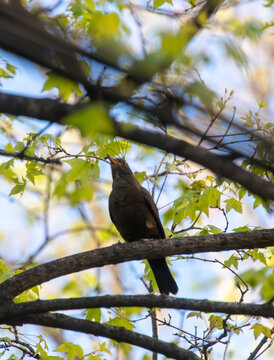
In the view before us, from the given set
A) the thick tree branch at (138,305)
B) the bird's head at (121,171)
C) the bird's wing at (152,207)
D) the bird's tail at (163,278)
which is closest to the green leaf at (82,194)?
the bird's head at (121,171)

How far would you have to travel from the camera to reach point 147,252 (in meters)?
3.51

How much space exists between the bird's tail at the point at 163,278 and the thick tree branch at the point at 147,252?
1014 millimetres

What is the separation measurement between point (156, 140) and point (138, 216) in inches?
120

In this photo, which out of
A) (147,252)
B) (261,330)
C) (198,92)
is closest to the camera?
(198,92)

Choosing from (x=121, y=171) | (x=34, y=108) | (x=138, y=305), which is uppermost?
(x=121, y=171)

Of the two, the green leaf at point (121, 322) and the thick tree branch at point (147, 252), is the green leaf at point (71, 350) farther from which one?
the thick tree branch at point (147, 252)

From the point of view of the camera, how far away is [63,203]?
953 cm

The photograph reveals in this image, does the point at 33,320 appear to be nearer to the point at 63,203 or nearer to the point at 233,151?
the point at 233,151

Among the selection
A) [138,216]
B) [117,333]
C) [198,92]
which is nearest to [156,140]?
[198,92]

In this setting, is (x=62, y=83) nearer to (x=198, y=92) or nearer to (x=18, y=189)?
(x=198, y=92)

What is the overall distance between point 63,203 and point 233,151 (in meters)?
7.93

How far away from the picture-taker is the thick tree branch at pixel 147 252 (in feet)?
10.8

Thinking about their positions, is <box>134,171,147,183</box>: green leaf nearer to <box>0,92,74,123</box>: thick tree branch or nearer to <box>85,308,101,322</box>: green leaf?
<box>85,308,101,322</box>: green leaf

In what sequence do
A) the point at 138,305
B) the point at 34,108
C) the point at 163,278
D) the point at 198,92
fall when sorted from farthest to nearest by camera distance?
the point at 163,278 → the point at 138,305 → the point at 198,92 → the point at 34,108
